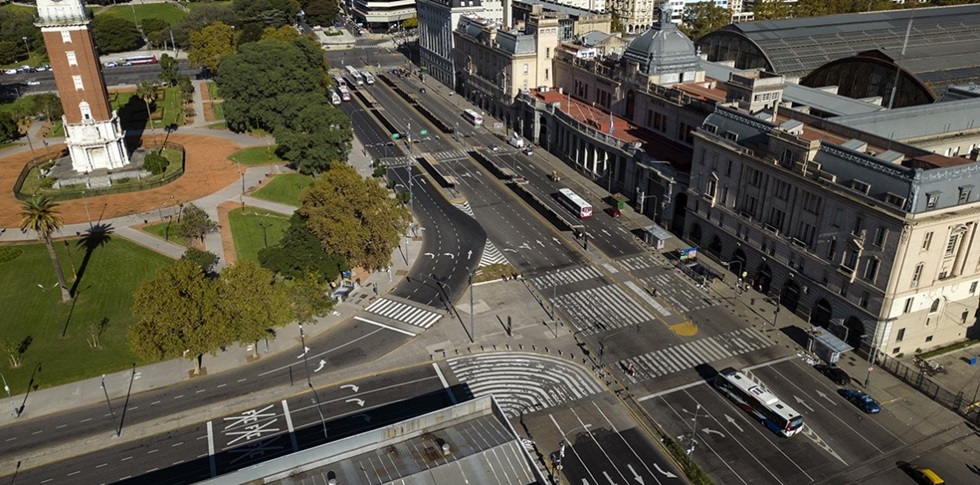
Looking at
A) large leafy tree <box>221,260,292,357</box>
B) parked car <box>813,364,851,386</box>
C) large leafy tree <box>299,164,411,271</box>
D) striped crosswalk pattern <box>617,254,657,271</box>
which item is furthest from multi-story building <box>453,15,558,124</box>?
parked car <box>813,364,851,386</box>

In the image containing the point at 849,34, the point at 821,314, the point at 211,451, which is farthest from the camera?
the point at 849,34

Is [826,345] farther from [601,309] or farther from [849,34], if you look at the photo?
[849,34]

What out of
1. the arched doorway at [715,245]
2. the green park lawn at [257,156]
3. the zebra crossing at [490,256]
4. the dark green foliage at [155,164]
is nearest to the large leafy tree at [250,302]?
the zebra crossing at [490,256]

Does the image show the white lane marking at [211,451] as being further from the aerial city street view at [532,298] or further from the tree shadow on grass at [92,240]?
the tree shadow on grass at [92,240]

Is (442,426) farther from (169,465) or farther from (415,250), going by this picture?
(415,250)

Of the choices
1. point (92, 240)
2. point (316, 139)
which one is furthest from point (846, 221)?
point (92, 240)

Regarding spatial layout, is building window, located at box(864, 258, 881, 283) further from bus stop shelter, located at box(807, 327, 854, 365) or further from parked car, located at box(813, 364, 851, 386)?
parked car, located at box(813, 364, 851, 386)
